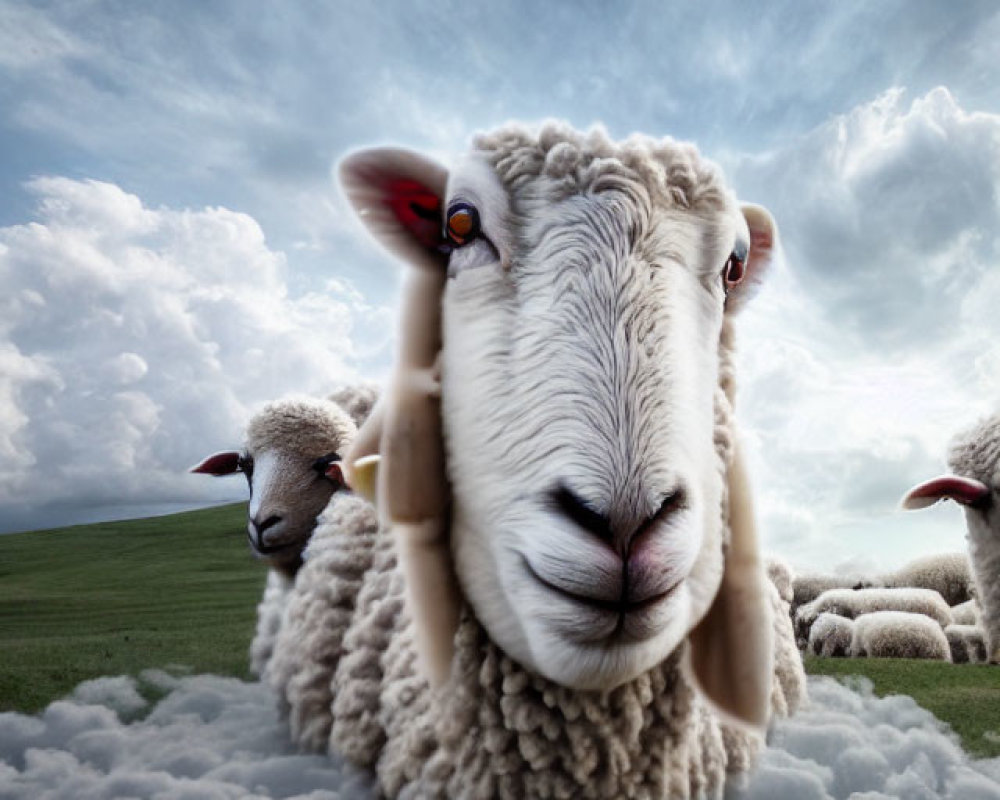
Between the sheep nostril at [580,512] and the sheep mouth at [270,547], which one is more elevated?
the sheep mouth at [270,547]

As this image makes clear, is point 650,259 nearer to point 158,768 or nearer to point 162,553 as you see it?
point 158,768

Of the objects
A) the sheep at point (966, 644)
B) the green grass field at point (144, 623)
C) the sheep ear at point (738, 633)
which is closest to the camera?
the sheep ear at point (738, 633)

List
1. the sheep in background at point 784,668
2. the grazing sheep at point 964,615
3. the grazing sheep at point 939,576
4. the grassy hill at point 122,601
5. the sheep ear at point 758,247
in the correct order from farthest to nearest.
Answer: the grazing sheep at point 939,576
the grazing sheep at point 964,615
the grassy hill at point 122,601
the sheep in background at point 784,668
the sheep ear at point 758,247

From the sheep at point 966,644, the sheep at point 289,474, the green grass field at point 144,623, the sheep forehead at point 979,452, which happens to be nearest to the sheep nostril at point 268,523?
the sheep at point 289,474

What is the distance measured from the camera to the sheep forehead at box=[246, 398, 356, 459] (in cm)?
505

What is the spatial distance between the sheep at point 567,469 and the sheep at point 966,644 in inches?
211

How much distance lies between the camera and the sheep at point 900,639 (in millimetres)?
6492

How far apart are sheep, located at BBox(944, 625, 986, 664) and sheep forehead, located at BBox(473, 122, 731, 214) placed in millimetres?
6210

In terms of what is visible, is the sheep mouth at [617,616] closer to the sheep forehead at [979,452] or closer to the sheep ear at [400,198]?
the sheep ear at [400,198]

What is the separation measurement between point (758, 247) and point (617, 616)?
1.58 metres

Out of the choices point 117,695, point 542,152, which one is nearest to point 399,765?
point 542,152

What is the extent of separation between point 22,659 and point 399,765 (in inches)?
178

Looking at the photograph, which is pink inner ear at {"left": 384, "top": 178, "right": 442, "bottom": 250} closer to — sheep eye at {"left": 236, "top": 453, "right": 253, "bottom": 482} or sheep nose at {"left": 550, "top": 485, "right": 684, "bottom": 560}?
sheep nose at {"left": 550, "top": 485, "right": 684, "bottom": 560}

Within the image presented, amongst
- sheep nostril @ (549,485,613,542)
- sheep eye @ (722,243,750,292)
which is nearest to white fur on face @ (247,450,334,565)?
sheep eye @ (722,243,750,292)
